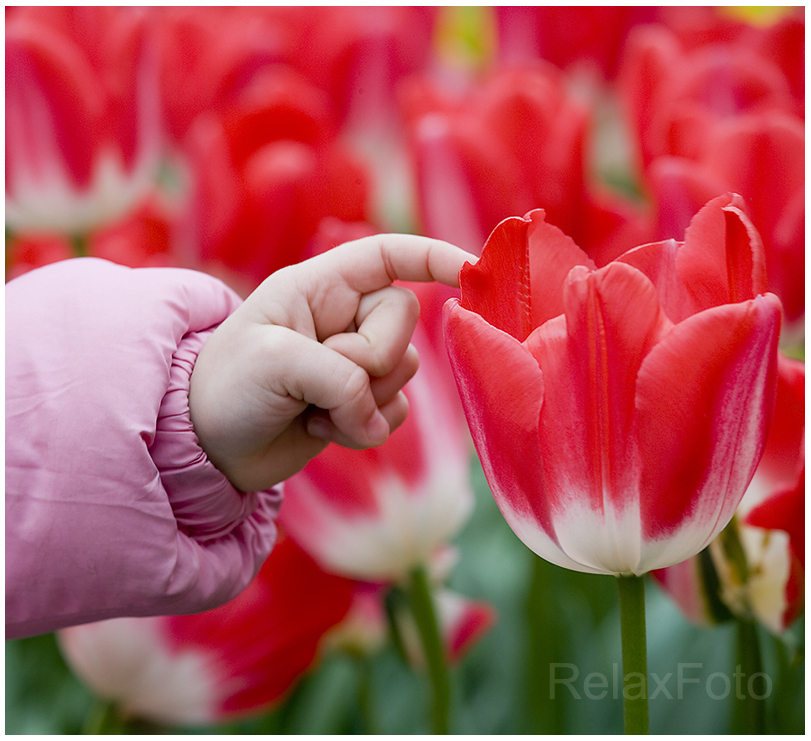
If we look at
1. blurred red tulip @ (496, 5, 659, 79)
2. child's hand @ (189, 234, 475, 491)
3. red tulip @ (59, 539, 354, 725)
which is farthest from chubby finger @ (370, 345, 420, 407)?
blurred red tulip @ (496, 5, 659, 79)

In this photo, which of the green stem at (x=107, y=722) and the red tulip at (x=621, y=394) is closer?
the red tulip at (x=621, y=394)

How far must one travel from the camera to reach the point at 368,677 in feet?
1.48

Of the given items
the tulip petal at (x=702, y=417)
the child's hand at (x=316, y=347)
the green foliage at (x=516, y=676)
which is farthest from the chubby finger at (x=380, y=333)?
the green foliage at (x=516, y=676)

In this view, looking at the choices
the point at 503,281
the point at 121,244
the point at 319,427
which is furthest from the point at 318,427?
the point at 121,244

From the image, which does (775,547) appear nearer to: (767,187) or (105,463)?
(767,187)

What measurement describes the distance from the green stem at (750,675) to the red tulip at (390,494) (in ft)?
0.45

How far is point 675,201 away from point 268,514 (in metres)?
0.23

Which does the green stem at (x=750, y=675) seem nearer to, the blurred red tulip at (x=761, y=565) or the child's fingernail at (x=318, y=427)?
the blurred red tulip at (x=761, y=565)

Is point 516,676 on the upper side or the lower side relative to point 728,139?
lower

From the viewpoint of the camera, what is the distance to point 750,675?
0.35 m

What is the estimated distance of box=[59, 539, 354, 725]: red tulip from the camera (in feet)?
1.23

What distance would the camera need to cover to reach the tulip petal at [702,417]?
8.0 inches

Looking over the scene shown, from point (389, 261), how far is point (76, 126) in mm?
251

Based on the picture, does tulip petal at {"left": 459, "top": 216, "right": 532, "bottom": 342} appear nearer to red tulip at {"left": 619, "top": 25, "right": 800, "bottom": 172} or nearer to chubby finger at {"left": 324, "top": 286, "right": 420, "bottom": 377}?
chubby finger at {"left": 324, "top": 286, "right": 420, "bottom": 377}
